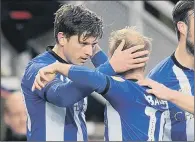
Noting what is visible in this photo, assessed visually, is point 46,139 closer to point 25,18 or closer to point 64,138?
point 64,138

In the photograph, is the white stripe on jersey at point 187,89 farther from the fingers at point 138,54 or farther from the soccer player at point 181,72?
the fingers at point 138,54

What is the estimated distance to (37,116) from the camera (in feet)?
8.61

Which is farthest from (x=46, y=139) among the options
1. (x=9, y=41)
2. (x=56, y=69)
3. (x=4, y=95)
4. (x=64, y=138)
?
(x=9, y=41)

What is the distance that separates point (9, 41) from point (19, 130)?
1218mm

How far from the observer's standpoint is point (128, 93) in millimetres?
2428

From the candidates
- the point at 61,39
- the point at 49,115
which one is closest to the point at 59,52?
the point at 61,39

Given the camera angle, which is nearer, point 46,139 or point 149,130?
point 149,130

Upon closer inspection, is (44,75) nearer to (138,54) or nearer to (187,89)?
(138,54)

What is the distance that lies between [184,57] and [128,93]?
17.0 inches

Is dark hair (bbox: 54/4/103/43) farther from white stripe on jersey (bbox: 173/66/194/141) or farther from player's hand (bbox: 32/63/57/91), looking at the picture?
white stripe on jersey (bbox: 173/66/194/141)

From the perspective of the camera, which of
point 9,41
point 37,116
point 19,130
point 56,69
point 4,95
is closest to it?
point 56,69

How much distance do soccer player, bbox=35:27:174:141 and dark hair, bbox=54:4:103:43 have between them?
0.28 ft

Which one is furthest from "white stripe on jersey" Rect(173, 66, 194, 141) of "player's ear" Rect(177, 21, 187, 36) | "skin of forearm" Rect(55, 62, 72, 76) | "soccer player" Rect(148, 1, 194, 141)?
"skin of forearm" Rect(55, 62, 72, 76)

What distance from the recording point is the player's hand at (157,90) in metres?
2.36
